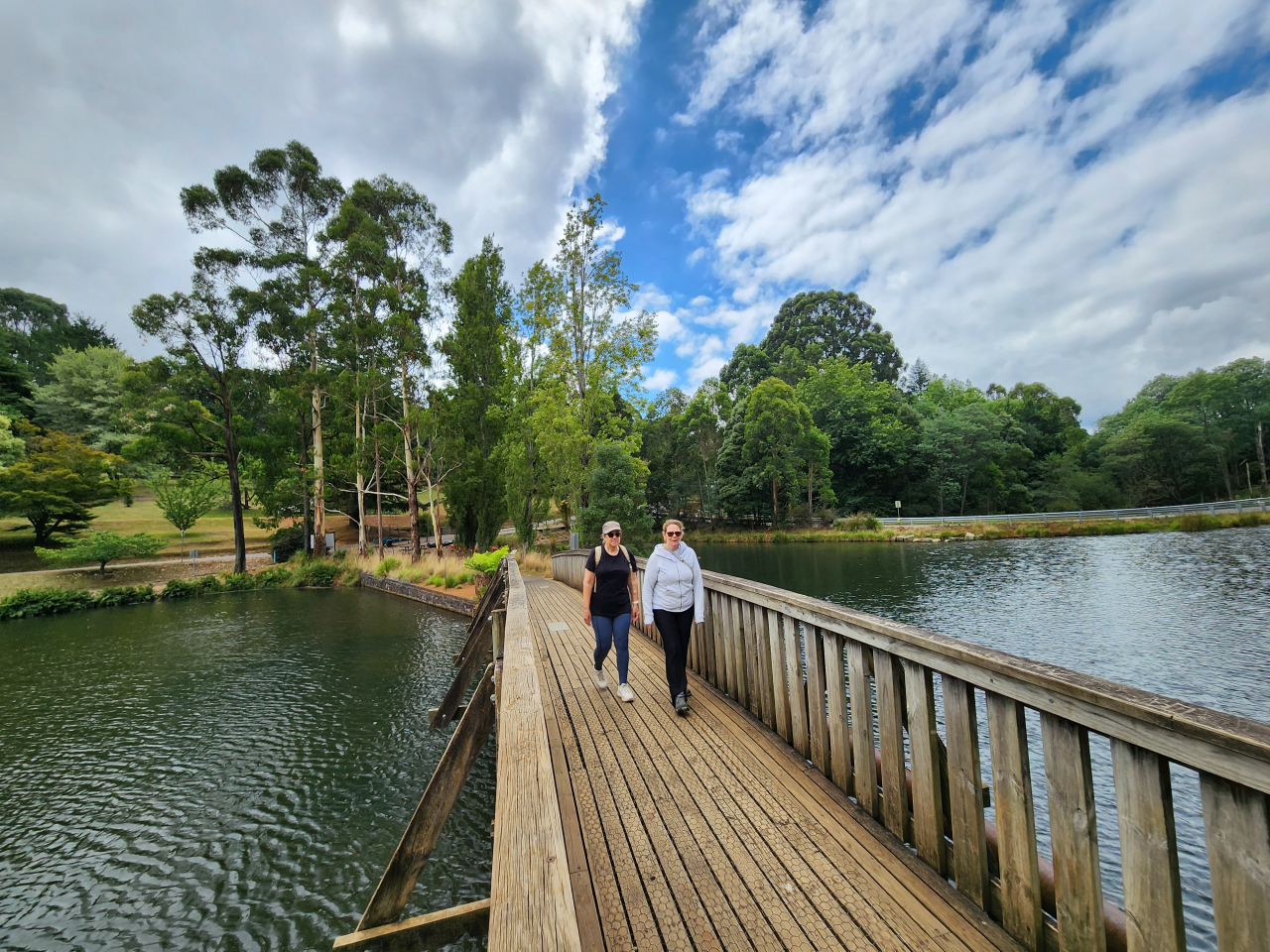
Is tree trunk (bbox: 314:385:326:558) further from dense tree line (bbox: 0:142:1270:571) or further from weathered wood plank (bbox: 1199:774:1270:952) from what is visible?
weathered wood plank (bbox: 1199:774:1270:952)

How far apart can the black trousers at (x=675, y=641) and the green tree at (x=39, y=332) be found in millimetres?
56744

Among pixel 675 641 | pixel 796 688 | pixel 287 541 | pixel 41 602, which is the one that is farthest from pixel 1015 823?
pixel 287 541

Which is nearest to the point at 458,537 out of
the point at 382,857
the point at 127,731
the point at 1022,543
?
the point at 127,731

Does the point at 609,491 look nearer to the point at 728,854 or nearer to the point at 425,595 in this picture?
the point at 425,595

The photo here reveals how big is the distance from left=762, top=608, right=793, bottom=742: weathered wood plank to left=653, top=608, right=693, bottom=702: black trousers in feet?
2.16

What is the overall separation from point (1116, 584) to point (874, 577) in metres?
6.22

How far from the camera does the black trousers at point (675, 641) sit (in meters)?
3.85

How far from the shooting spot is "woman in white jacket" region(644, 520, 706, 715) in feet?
12.7

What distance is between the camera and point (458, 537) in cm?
2292

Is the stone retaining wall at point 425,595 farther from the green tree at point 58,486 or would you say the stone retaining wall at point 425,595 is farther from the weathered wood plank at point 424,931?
the green tree at point 58,486

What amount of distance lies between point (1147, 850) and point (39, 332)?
7417 cm

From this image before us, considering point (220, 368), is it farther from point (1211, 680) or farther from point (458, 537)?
point (1211, 680)

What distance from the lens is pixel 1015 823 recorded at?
1.86m

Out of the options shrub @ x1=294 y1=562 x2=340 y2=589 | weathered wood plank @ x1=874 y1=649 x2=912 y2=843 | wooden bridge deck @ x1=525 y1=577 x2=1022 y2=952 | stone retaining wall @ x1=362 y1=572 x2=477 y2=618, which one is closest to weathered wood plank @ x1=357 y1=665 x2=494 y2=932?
wooden bridge deck @ x1=525 y1=577 x2=1022 y2=952
